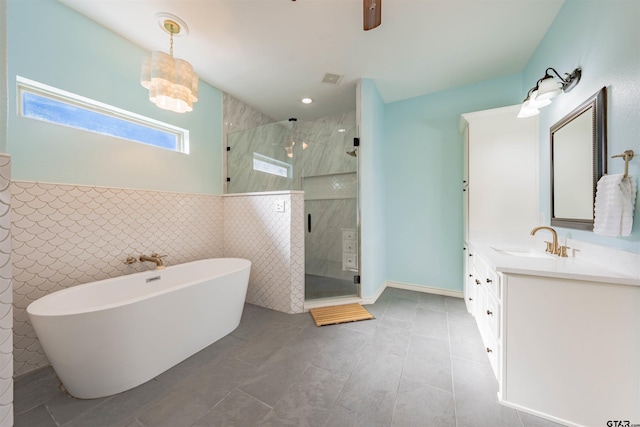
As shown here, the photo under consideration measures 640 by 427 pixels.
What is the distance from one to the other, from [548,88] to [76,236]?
374cm

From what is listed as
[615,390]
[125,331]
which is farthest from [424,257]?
[125,331]

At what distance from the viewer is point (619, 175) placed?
113cm

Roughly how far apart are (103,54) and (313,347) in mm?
3086

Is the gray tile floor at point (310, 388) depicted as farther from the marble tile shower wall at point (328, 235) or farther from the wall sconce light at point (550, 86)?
the wall sconce light at point (550, 86)

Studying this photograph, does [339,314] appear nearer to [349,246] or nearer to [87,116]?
[349,246]

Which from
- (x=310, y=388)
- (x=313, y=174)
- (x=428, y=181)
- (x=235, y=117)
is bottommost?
(x=310, y=388)

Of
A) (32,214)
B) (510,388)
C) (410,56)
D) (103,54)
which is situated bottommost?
(510,388)

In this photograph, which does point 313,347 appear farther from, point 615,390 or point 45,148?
point 45,148

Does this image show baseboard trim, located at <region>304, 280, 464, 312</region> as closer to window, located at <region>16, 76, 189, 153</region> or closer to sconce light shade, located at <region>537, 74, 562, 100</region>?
sconce light shade, located at <region>537, 74, 562, 100</region>

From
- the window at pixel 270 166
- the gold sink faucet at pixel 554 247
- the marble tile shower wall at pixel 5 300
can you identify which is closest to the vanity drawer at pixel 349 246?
the window at pixel 270 166

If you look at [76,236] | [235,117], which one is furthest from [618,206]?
[235,117]

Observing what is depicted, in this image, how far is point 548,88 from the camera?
1.57 m

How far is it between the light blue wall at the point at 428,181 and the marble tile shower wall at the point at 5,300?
320cm

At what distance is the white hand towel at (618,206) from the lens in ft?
3.63
